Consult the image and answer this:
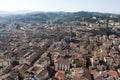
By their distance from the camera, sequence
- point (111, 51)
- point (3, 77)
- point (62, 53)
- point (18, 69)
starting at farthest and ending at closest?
1. point (111, 51)
2. point (62, 53)
3. point (18, 69)
4. point (3, 77)

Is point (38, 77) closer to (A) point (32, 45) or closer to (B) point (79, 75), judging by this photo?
(B) point (79, 75)

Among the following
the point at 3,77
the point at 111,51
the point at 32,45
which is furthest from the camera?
the point at 32,45

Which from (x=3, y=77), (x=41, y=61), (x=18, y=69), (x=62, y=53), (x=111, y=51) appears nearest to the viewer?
(x=3, y=77)

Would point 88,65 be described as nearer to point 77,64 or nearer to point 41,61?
point 77,64

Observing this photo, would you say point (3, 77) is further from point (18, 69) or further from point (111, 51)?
point (111, 51)

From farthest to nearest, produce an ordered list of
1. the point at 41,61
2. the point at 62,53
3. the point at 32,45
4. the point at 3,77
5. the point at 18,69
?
the point at 32,45 < the point at 62,53 < the point at 41,61 < the point at 18,69 < the point at 3,77

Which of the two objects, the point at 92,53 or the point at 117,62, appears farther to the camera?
the point at 92,53

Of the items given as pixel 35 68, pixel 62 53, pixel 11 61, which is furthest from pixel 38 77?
pixel 62 53

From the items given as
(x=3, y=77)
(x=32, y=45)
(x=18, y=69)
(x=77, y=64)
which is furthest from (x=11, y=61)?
(x=32, y=45)

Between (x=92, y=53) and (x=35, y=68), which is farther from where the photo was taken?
(x=92, y=53)
